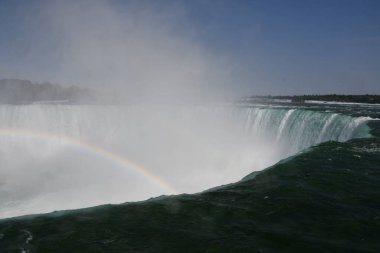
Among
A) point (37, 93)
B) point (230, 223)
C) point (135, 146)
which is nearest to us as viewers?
point (230, 223)

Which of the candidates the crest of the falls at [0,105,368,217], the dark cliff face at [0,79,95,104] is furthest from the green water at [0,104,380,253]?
the dark cliff face at [0,79,95,104]

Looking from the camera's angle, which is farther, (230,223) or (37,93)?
(37,93)

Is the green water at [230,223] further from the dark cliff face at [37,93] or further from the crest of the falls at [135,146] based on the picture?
the dark cliff face at [37,93]

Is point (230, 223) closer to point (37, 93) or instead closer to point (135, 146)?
point (135, 146)

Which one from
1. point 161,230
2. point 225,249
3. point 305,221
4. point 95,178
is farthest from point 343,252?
point 95,178

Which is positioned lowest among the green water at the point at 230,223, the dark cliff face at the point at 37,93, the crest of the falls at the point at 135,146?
the green water at the point at 230,223

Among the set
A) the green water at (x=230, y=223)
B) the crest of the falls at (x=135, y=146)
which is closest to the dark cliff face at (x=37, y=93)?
the crest of the falls at (x=135, y=146)

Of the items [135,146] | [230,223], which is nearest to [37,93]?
[135,146]

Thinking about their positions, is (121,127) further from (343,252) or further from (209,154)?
(343,252)

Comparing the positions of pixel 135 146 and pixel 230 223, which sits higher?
pixel 135 146
